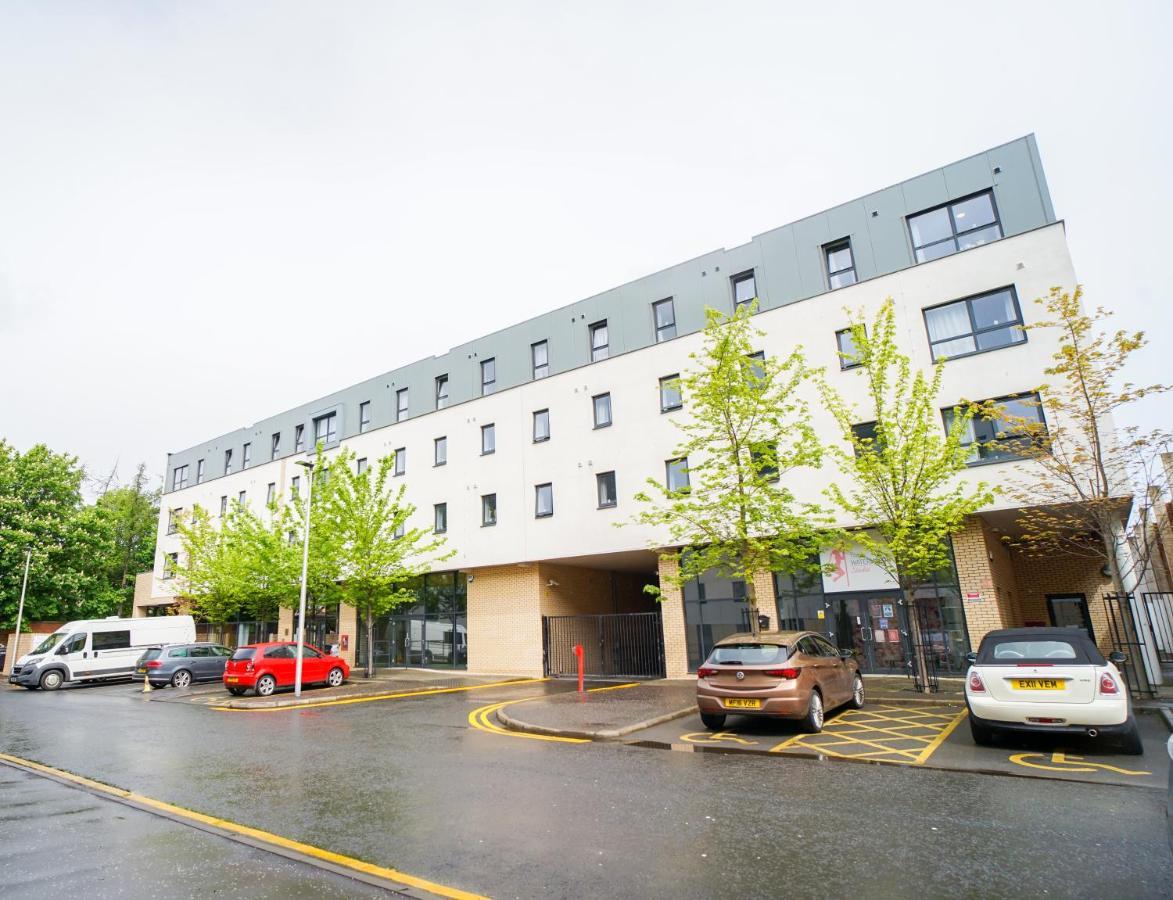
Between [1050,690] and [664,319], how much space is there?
16.2 metres

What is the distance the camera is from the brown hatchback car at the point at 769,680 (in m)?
9.71

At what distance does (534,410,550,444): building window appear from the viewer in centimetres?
2398

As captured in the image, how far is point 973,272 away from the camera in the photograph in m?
16.9

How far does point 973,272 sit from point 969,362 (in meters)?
2.41

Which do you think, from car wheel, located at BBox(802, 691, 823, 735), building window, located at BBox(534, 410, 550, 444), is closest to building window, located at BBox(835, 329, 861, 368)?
building window, located at BBox(534, 410, 550, 444)

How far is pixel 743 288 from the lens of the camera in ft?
68.4

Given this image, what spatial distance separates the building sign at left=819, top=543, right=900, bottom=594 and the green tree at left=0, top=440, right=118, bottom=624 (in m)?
39.2

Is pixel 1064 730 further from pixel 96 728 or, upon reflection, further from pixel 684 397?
pixel 96 728

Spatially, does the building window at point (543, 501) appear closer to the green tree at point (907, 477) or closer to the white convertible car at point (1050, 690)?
the green tree at point (907, 477)

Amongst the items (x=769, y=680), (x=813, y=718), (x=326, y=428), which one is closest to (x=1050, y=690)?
(x=813, y=718)

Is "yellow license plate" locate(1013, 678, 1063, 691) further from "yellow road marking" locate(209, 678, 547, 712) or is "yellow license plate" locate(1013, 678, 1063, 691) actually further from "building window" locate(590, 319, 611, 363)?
"building window" locate(590, 319, 611, 363)

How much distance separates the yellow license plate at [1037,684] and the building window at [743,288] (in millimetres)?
14321

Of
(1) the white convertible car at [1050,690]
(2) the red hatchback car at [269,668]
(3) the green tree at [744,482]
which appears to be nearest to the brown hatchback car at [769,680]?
(1) the white convertible car at [1050,690]

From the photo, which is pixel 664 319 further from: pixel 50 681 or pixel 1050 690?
pixel 50 681
